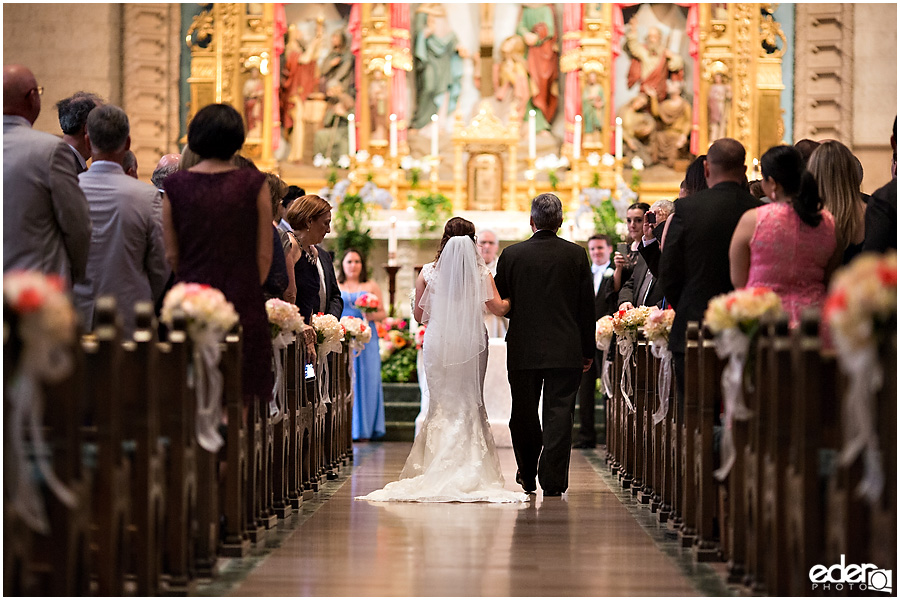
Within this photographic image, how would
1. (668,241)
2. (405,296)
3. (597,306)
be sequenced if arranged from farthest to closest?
1. (405,296)
2. (597,306)
3. (668,241)

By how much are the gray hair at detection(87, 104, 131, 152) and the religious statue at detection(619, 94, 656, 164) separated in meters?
9.17

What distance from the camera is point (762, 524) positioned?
4.35 meters

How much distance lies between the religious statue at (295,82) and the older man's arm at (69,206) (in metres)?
9.15

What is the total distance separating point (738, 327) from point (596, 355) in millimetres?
5720

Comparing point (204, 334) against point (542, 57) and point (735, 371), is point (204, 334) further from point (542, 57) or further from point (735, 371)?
point (542, 57)

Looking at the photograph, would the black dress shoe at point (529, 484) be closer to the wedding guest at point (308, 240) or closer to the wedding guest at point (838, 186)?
the wedding guest at point (308, 240)

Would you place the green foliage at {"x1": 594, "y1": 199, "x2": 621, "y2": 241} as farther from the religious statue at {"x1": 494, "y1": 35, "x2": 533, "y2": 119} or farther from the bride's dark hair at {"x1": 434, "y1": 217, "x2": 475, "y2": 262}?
the bride's dark hair at {"x1": 434, "y1": 217, "x2": 475, "y2": 262}

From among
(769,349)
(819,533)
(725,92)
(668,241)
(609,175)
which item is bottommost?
(819,533)

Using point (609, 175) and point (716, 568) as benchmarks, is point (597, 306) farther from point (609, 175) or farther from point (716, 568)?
point (716, 568)

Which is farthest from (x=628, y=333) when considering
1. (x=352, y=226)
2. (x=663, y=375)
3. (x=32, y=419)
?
(x=352, y=226)

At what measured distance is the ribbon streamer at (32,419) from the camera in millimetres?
3264

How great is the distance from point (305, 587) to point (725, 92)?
33.1 feet

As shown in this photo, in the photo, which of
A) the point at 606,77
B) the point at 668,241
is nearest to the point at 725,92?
the point at 606,77

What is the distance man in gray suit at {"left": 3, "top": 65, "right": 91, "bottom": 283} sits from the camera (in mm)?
4691
